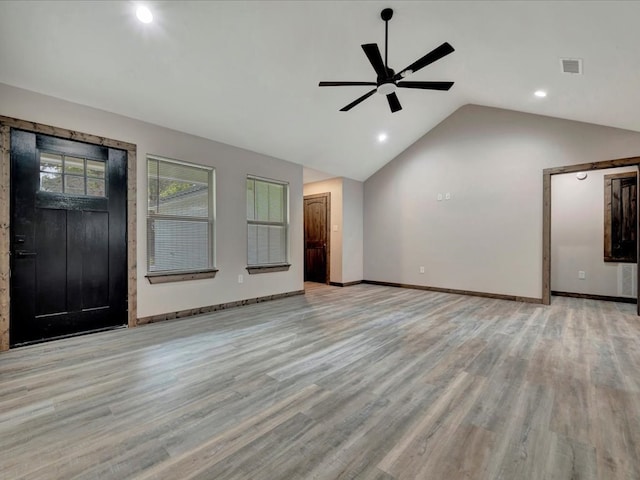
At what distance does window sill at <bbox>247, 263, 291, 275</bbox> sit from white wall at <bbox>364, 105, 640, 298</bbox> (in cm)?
257

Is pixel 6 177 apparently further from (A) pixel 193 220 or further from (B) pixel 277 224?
(B) pixel 277 224

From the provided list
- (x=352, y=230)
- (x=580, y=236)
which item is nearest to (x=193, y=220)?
(x=352, y=230)

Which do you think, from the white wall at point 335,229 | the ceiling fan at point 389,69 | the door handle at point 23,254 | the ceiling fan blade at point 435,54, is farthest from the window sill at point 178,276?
the ceiling fan blade at point 435,54

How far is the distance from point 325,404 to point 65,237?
3.29 meters

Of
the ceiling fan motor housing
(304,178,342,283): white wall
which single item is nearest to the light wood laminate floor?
the ceiling fan motor housing

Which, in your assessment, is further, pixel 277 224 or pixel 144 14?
pixel 277 224

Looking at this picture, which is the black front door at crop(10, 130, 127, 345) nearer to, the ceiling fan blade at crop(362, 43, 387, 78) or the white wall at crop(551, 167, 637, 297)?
the ceiling fan blade at crop(362, 43, 387, 78)

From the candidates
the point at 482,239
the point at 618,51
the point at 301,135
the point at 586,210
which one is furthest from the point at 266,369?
the point at 586,210

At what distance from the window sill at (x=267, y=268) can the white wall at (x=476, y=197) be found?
2.57 meters

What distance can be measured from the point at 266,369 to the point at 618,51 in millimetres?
4167

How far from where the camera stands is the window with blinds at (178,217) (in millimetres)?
3961

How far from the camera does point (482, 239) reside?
222 inches

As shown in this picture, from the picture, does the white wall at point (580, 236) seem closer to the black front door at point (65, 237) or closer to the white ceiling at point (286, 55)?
the white ceiling at point (286, 55)

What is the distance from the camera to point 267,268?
5.24m
